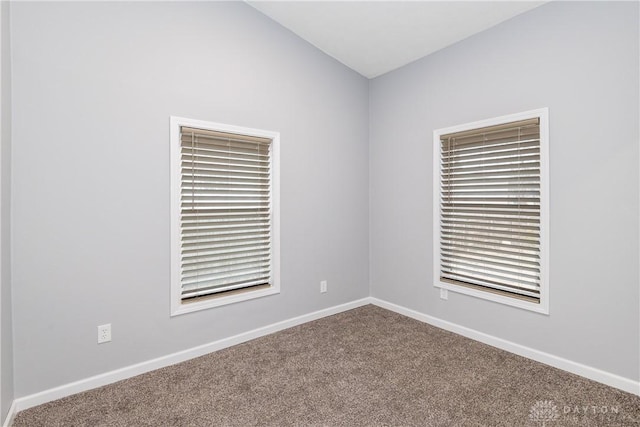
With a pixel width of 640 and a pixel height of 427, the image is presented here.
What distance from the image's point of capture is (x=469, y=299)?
2.91 meters

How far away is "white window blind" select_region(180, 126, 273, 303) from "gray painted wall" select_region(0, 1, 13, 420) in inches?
39.1

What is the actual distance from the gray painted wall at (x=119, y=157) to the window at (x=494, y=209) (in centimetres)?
146

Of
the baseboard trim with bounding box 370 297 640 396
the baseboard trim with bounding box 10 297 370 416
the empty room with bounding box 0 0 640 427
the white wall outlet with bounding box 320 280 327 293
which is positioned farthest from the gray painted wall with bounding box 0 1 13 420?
the baseboard trim with bounding box 370 297 640 396

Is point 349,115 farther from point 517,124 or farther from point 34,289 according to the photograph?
point 34,289

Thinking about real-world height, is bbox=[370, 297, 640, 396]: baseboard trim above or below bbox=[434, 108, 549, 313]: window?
below

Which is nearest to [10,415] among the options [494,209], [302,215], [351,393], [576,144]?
[351,393]

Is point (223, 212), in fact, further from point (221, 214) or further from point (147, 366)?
point (147, 366)

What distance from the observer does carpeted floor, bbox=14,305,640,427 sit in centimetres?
183

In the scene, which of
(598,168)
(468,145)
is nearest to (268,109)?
(468,145)

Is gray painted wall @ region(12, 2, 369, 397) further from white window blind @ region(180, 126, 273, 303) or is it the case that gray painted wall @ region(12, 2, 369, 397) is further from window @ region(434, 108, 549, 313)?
window @ region(434, 108, 549, 313)

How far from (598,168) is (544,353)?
1.43 metres

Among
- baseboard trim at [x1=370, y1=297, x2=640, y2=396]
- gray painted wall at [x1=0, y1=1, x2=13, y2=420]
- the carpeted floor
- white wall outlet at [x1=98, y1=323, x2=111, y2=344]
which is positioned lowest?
the carpeted floor

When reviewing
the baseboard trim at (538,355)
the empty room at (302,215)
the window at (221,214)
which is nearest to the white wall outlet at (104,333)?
the empty room at (302,215)

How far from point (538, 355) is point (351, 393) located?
155 cm
